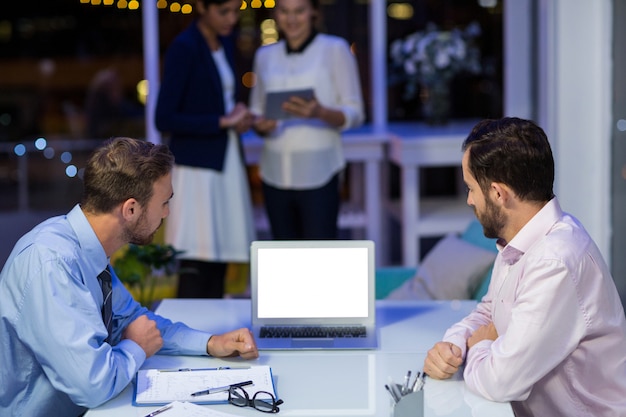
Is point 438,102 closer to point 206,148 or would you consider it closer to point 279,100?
point 279,100

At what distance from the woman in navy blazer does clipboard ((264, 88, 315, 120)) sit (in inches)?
4.3

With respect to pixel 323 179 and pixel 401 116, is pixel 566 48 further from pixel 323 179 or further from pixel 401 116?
pixel 401 116

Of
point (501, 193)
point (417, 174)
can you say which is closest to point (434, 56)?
point (417, 174)

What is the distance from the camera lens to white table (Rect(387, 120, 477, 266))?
6047 mm

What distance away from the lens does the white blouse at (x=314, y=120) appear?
508 centimetres

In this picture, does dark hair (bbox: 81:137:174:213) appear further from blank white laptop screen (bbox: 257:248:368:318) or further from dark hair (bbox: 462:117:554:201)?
dark hair (bbox: 462:117:554:201)

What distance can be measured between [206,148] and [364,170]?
58.8 inches

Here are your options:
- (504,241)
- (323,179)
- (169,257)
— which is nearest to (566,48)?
(323,179)

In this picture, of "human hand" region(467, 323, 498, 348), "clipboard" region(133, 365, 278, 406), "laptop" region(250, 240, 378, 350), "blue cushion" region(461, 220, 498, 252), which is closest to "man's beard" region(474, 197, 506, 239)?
"human hand" region(467, 323, 498, 348)

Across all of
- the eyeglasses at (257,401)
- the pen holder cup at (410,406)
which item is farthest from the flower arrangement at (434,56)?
the pen holder cup at (410,406)

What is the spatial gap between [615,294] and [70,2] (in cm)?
764

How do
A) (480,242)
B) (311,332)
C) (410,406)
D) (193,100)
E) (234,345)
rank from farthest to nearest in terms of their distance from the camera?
(193,100), (480,242), (311,332), (234,345), (410,406)

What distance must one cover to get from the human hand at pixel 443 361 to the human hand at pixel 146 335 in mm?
676

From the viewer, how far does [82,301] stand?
8.23 feet
